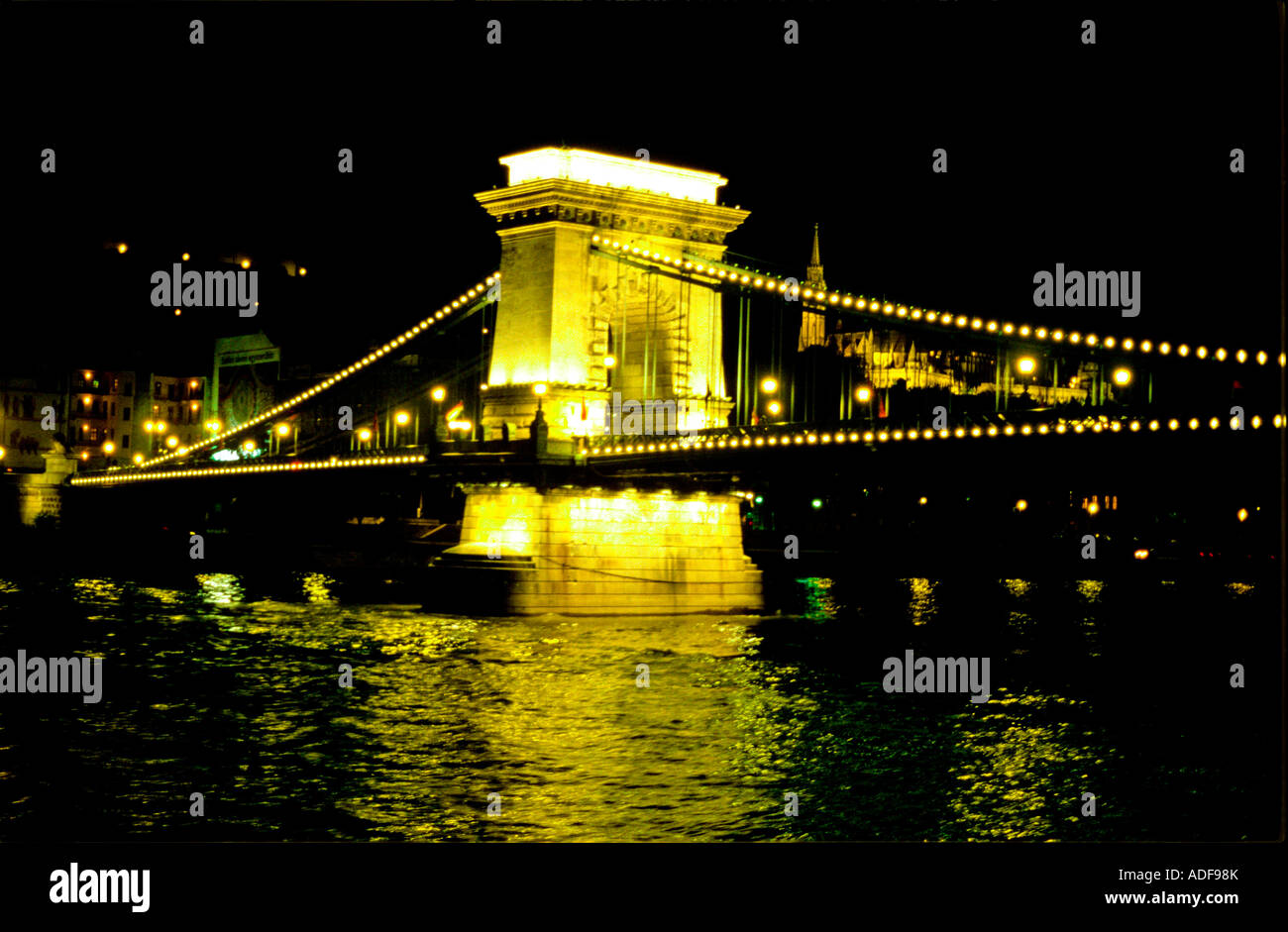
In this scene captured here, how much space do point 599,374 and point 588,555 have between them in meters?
4.90

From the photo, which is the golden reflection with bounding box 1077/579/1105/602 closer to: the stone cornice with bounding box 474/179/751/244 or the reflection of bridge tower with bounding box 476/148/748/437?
the reflection of bridge tower with bounding box 476/148/748/437

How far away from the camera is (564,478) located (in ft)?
112

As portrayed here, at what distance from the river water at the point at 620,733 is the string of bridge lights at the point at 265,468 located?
3.81 metres

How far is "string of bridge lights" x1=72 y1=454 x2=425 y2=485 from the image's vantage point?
38.9m

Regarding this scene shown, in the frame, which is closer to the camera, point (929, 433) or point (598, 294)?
point (929, 433)

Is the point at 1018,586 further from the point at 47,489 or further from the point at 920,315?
the point at 47,489

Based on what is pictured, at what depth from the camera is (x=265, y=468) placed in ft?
152

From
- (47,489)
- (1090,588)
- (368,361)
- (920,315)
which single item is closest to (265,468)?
(368,361)

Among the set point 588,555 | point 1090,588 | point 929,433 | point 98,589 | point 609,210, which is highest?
point 609,210

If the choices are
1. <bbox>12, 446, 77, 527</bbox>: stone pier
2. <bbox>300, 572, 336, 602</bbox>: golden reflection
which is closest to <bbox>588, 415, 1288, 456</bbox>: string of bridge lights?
<bbox>300, 572, 336, 602</bbox>: golden reflection

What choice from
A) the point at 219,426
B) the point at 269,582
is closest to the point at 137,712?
the point at 269,582
